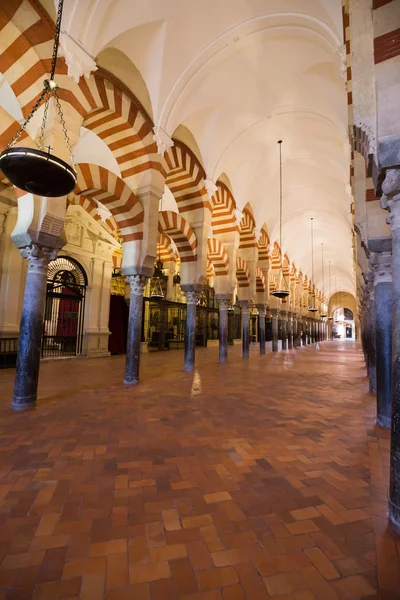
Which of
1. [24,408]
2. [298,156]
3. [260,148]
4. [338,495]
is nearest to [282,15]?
[260,148]

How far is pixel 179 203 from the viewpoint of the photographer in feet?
26.8

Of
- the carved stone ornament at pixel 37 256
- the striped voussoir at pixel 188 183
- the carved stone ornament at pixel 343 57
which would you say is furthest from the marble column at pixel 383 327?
the striped voussoir at pixel 188 183

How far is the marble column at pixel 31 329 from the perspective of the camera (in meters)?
3.85

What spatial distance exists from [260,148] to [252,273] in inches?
169

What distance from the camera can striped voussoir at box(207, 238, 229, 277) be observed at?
30.5ft

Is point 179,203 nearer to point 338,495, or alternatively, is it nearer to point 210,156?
point 210,156

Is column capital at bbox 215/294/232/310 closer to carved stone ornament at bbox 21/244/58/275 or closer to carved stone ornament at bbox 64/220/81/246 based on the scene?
carved stone ornament at bbox 64/220/81/246

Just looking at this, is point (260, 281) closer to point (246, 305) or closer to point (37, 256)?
point (246, 305)

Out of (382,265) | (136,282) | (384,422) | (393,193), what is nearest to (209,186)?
(136,282)

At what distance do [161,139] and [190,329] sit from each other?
4.24 m

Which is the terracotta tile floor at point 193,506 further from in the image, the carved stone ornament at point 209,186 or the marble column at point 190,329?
the carved stone ornament at point 209,186

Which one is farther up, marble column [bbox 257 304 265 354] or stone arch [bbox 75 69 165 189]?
stone arch [bbox 75 69 165 189]

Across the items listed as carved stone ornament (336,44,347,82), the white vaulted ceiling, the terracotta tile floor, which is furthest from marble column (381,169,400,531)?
the white vaulted ceiling

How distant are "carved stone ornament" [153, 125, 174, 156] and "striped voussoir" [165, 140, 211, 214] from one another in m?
1.25
